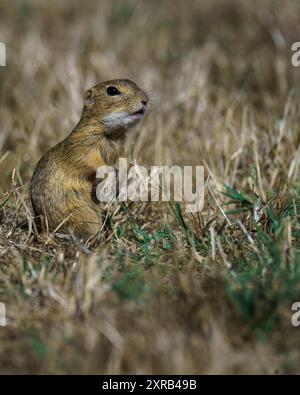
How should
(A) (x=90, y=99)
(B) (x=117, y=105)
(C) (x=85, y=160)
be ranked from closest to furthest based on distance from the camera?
(C) (x=85, y=160)
(B) (x=117, y=105)
(A) (x=90, y=99)

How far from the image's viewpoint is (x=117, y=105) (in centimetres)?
Answer: 427

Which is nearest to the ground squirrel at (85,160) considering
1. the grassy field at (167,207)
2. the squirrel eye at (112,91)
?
the squirrel eye at (112,91)

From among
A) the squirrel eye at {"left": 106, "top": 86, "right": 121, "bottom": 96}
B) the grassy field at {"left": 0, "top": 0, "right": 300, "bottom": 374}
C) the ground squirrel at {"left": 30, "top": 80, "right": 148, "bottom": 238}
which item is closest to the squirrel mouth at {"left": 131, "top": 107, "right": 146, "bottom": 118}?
the ground squirrel at {"left": 30, "top": 80, "right": 148, "bottom": 238}

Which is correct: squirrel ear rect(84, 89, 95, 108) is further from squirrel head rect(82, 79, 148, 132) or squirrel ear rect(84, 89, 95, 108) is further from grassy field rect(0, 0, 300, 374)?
grassy field rect(0, 0, 300, 374)

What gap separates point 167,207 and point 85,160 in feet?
1.97

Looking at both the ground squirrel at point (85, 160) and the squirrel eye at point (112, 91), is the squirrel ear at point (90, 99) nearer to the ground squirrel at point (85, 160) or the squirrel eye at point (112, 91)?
the ground squirrel at point (85, 160)

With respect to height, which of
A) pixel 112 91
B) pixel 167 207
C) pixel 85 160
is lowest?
pixel 167 207

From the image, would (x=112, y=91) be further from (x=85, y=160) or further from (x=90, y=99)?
(x=85, y=160)

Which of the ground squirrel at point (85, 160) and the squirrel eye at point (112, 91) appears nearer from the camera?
the ground squirrel at point (85, 160)

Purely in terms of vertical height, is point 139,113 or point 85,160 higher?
point 139,113

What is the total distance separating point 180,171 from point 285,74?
2018 millimetres

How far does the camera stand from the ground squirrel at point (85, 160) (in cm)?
406

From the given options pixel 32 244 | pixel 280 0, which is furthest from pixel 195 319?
pixel 280 0

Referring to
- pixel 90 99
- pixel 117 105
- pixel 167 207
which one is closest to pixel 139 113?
pixel 117 105
